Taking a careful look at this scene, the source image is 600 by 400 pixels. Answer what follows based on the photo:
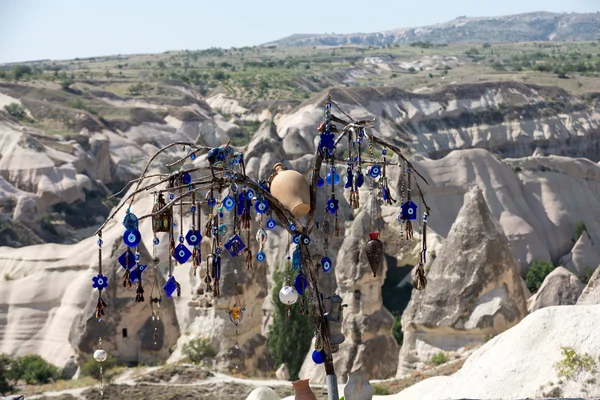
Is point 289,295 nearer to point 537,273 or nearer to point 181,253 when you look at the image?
point 181,253

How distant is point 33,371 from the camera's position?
18.8 metres

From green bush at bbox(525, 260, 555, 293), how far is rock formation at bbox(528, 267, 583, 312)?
8.88 meters

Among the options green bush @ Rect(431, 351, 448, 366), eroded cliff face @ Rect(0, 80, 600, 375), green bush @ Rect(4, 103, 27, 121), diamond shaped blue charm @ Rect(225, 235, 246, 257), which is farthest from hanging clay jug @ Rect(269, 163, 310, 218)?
green bush @ Rect(4, 103, 27, 121)

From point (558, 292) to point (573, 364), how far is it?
9864mm

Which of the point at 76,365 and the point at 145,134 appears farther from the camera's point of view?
the point at 145,134

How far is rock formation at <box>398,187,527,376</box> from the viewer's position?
49.2 ft

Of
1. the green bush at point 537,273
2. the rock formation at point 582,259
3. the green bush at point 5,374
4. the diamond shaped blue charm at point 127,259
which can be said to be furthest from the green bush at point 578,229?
the diamond shaped blue charm at point 127,259

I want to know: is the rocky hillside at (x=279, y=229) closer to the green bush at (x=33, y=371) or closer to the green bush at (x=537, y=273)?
the green bush at (x=537, y=273)

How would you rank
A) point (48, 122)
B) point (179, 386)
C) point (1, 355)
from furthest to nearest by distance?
point (48, 122), point (1, 355), point (179, 386)

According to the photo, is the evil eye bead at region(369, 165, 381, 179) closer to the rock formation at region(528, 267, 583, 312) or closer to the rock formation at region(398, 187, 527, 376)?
the rock formation at region(398, 187, 527, 376)

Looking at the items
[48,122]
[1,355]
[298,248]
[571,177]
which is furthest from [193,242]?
A: [48,122]

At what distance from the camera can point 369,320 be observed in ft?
53.6

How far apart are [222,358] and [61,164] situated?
3027 cm

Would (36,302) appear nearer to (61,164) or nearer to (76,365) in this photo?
(76,365)
